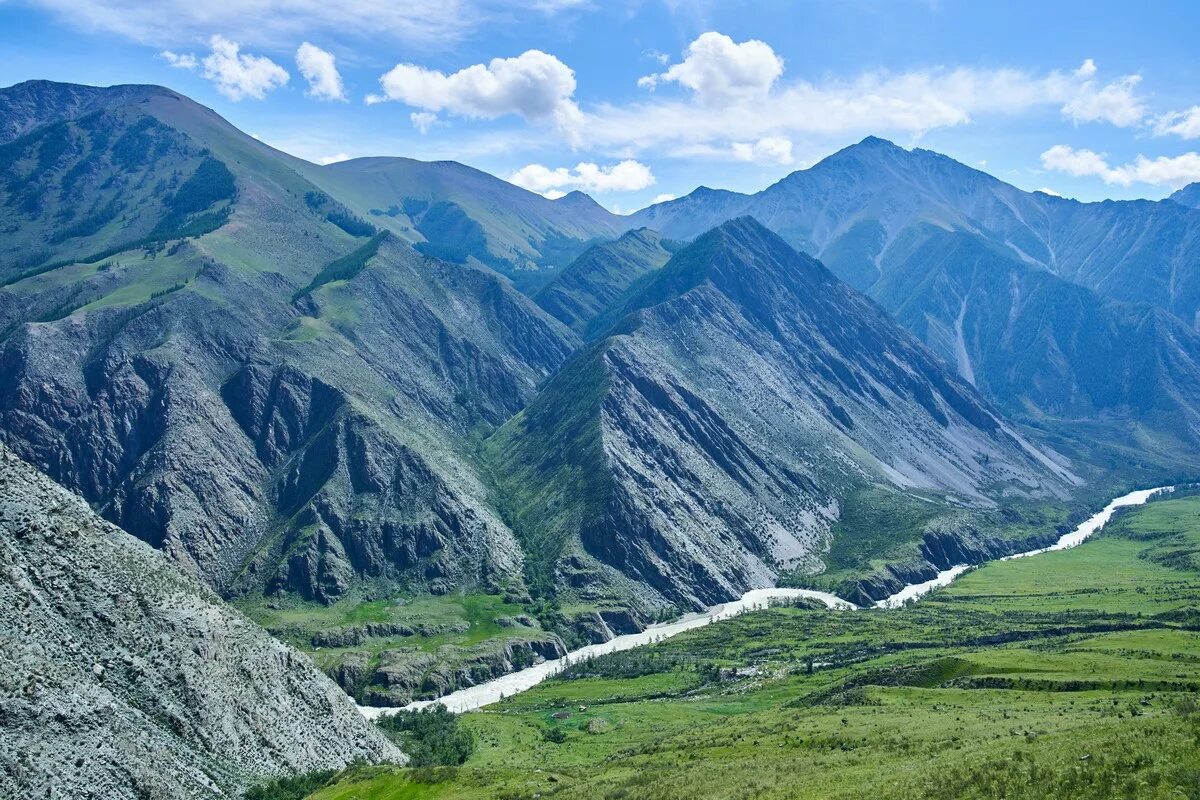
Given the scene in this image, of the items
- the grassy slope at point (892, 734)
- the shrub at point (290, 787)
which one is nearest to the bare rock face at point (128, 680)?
the shrub at point (290, 787)

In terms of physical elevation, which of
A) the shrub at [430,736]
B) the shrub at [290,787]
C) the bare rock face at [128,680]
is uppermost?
the bare rock face at [128,680]

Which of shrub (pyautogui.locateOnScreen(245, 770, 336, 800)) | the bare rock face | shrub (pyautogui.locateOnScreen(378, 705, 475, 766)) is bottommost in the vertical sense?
shrub (pyautogui.locateOnScreen(378, 705, 475, 766))

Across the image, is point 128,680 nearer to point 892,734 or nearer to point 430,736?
point 430,736

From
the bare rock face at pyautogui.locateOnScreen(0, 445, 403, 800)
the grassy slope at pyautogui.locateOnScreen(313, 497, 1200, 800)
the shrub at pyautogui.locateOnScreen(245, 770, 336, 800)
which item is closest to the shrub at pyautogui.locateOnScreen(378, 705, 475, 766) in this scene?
the grassy slope at pyautogui.locateOnScreen(313, 497, 1200, 800)

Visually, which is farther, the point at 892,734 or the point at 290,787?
the point at 290,787

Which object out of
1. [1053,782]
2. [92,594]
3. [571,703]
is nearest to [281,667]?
[92,594]

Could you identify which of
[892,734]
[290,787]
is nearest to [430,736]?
[290,787]

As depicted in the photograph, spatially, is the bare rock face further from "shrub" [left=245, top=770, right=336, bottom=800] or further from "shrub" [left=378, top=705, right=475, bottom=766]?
"shrub" [left=378, top=705, right=475, bottom=766]

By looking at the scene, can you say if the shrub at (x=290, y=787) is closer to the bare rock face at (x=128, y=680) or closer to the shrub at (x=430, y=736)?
the bare rock face at (x=128, y=680)
